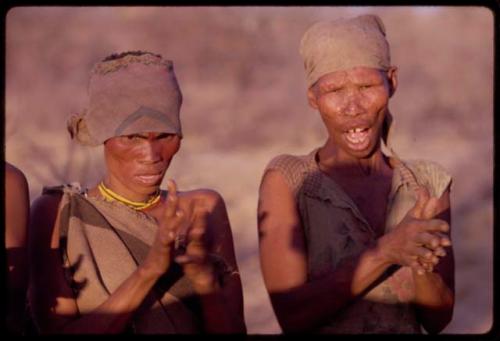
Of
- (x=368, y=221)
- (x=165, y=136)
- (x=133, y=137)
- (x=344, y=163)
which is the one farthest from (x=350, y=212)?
(x=133, y=137)

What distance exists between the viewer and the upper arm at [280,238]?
4371mm

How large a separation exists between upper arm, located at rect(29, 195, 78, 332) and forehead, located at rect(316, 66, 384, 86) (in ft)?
3.86

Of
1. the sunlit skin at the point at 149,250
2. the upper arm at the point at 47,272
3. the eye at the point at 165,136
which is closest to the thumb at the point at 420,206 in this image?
the sunlit skin at the point at 149,250

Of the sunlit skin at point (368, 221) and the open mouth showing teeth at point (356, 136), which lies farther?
the open mouth showing teeth at point (356, 136)

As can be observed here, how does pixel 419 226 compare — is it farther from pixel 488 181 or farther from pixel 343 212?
pixel 488 181

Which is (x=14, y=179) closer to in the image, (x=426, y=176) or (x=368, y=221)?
(x=368, y=221)

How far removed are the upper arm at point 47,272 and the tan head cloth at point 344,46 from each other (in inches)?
46.3

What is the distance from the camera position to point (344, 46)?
14.9 feet

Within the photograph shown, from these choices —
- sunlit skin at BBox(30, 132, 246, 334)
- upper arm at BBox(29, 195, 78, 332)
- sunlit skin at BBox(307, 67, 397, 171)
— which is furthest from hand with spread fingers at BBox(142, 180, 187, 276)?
sunlit skin at BBox(307, 67, 397, 171)

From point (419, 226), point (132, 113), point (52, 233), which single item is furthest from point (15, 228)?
point (419, 226)

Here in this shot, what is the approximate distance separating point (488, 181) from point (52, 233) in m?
6.80

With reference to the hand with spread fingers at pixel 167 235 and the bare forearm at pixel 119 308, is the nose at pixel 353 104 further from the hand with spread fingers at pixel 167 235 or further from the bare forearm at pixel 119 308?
the bare forearm at pixel 119 308

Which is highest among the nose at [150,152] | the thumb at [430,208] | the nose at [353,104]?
the nose at [353,104]

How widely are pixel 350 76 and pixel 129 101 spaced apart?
0.89 metres
